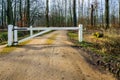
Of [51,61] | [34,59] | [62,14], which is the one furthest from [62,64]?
[62,14]

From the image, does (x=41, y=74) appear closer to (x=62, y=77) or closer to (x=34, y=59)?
(x=62, y=77)

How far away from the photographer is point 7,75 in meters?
6.74

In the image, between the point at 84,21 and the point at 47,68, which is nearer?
the point at 47,68

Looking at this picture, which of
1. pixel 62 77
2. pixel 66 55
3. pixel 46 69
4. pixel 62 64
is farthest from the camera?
pixel 66 55

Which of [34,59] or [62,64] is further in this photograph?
[34,59]

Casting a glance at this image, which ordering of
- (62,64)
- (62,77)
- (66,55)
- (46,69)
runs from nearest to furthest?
1. (62,77)
2. (46,69)
3. (62,64)
4. (66,55)

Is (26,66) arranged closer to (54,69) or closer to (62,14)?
(54,69)

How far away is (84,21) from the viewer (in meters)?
64.4

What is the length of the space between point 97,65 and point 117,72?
0.98 meters

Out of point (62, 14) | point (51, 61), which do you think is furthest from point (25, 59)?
point (62, 14)

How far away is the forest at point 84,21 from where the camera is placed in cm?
1078

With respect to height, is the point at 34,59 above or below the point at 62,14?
below

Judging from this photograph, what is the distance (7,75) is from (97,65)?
3.37m

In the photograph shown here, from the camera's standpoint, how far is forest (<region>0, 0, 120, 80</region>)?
10783 millimetres
